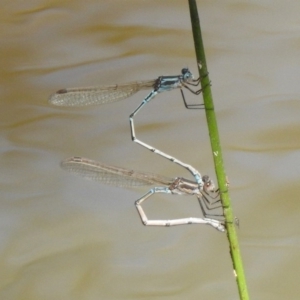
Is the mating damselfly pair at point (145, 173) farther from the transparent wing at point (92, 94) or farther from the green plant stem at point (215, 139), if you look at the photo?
the green plant stem at point (215, 139)

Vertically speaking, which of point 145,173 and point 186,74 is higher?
point 186,74

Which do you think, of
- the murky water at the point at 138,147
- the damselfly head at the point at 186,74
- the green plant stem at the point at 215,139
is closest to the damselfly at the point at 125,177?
the damselfly head at the point at 186,74

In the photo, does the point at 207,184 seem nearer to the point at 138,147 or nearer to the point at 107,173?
the point at 107,173

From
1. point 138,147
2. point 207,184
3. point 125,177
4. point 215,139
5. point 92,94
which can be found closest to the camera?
point 215,139

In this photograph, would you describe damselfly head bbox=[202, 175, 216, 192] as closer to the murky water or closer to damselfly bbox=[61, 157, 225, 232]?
damselfly bbox=[61, 157, 225, 232]

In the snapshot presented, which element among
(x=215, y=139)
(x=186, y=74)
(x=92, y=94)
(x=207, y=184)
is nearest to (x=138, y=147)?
(x=92, y=94)

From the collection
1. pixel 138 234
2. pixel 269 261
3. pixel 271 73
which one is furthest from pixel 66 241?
pixel 271 73
